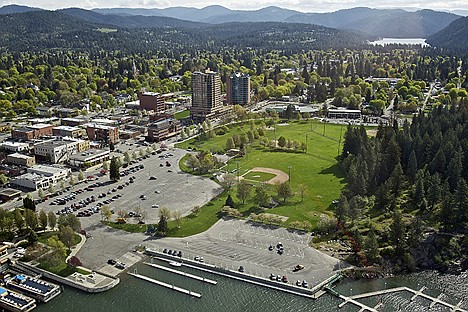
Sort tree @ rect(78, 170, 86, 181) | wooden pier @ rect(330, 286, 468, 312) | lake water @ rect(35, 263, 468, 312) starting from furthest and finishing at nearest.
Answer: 1. tree @ rect(78, 170, 86, 181)
2. lake water @ rect(35, 263, 468, 312)
3. wooden pier @ rect(330, 286, 468, 312)

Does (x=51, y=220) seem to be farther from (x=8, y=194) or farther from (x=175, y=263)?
(x=175, y=263)

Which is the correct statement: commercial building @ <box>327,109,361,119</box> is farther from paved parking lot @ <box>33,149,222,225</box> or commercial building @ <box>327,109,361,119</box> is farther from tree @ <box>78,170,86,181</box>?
tree @ <box>78,170,86,181</box>

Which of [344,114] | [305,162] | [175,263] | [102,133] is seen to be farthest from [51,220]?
[344,114]

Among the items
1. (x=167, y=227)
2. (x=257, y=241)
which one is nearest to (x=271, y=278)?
(x=257, y=241)

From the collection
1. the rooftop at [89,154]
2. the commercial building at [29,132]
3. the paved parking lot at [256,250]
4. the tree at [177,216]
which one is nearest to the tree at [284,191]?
the paved parking lot at [256,250]

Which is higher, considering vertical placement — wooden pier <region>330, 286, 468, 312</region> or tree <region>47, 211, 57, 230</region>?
tree <region>47, 211, 57, 230</region>

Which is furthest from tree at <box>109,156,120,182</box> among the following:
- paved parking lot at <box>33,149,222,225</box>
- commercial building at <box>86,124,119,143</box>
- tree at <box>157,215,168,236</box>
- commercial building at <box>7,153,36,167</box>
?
commercial building at <box>86,124,119,143</box>

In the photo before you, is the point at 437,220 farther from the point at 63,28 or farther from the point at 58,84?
the point at 63,28
